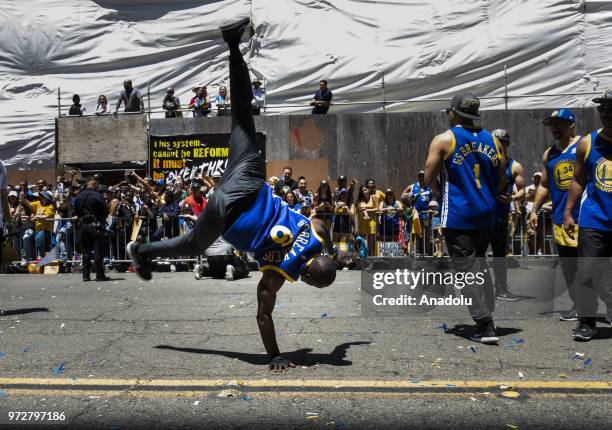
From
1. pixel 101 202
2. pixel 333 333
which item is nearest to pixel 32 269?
pixel 101 202

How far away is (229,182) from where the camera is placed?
558cm

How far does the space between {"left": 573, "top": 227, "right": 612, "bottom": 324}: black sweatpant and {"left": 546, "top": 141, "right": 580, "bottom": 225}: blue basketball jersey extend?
81 centimetres

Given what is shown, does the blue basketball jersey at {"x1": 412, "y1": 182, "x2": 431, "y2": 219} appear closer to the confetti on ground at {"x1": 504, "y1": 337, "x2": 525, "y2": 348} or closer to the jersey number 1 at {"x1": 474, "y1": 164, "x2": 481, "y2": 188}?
the jersey number 1 at {"x1": 474, "y1": 164, "x2": 481, "y2": 188}

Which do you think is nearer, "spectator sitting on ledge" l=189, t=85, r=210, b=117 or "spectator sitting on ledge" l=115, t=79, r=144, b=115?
"spectator sitting on ledge" l=189, t=85, r=210, b=117

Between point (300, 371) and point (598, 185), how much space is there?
3113 millimetres

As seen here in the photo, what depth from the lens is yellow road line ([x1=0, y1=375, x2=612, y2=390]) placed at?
4.76m

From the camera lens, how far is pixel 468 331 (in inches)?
263

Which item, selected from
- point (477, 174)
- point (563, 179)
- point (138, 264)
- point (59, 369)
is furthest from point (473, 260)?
point (59, 369)

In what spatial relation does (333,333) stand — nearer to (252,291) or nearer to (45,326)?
(45,326)

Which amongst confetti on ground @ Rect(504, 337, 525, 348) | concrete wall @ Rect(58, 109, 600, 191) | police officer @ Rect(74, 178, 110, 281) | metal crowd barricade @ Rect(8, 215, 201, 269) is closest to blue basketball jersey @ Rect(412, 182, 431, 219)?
concrete wall @ Rect(58, 109, 600, 191)

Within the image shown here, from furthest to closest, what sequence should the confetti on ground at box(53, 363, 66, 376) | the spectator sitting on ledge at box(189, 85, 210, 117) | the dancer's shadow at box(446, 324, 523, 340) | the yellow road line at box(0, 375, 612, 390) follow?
the spectator sitting on ledge at box(189, 85, 210, 117)
the dancer's shadow at box(446, 324, 523, 340)
the confetti on ground at box(53, 363, 66, 376)
the yellow road line at box(0, 375, 612, 390)

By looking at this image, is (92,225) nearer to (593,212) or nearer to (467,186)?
(467,186)

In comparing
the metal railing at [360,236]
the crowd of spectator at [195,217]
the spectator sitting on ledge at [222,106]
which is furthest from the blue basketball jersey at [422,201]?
the spectator sitting on ledge at [222,106]

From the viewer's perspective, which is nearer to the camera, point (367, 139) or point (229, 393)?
point (229, 393)
